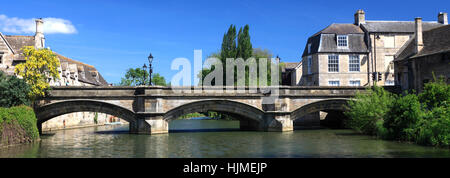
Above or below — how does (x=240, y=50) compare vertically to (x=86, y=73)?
above

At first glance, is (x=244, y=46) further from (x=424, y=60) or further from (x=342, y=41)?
(x=424, y=60)

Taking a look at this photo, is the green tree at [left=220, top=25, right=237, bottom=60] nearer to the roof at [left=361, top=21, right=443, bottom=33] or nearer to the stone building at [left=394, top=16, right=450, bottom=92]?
the roof at [left=361, top=21, right=443, bottom=33]

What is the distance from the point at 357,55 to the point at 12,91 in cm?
3301

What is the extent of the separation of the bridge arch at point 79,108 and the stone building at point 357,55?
2147cm

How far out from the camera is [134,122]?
88.4 feet

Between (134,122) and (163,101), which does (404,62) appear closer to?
(163,101)

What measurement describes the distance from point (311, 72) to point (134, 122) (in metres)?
21.8

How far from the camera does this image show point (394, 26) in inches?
1567

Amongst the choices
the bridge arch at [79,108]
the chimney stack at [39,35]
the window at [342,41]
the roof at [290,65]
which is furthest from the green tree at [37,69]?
the roof at [290,65]

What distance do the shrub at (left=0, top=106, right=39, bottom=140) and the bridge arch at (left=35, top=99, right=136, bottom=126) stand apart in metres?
2.60

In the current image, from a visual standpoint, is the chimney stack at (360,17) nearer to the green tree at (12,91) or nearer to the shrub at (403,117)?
the shrub at (403,117)

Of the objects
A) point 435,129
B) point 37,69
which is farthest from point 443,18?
point 37,69

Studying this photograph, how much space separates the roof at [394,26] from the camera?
39.0m
